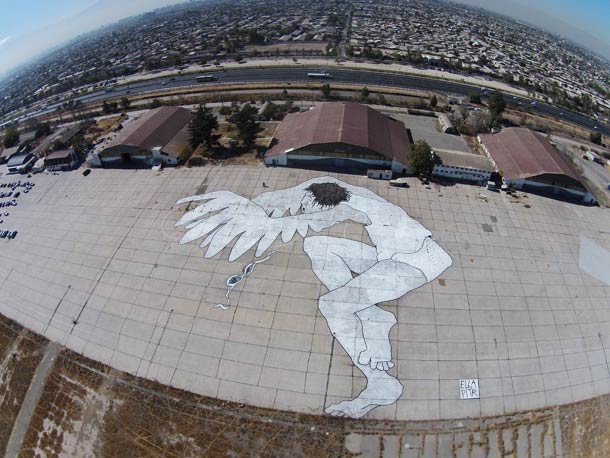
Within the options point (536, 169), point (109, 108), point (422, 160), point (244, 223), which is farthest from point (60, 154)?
point (536, 169)

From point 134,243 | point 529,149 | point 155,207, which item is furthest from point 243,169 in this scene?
point 529,149

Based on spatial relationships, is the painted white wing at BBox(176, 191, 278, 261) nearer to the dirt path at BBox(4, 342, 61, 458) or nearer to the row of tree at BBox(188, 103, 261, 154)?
the row of tree at BBox(188, 103, 261, 154)

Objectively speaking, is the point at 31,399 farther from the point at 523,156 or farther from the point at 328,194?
the point at 523,156

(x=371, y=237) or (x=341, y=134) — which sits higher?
(x=341, y=134)

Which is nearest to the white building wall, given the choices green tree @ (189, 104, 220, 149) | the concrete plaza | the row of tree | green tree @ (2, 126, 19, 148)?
the concrete plaza

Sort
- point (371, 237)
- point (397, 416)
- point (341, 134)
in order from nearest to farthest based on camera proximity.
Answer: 1. point (397, 416)
2. point (371, 237)
3. point (341, 134)

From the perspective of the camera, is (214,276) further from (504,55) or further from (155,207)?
(504,55)
